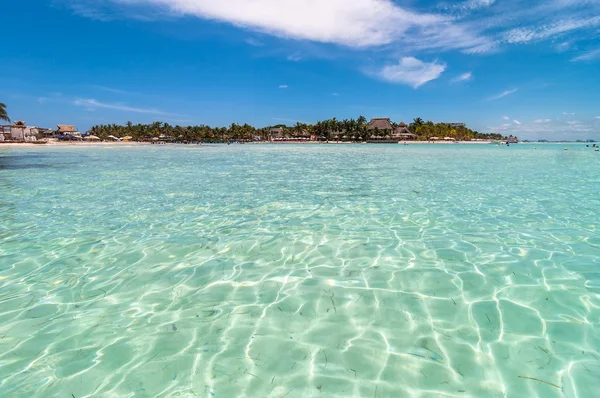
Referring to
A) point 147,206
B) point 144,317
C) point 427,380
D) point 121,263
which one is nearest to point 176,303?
point 144,317

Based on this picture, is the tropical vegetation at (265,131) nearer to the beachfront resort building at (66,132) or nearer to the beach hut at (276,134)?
the beach hut at (276,134)

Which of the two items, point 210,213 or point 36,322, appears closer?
point 36,322

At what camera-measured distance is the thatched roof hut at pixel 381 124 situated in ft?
289

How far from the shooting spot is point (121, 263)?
12.9 feet

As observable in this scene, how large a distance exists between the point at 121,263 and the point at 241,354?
2.46 meters

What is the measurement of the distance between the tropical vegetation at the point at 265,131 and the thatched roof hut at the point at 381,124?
1516 mm

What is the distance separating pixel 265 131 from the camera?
108 m

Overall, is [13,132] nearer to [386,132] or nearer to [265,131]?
[265,131]

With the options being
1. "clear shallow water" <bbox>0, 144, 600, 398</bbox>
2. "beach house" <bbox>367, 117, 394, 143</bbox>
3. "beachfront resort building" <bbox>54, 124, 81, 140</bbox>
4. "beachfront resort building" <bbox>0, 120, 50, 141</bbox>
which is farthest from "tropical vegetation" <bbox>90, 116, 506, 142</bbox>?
"clear shallow water" <bbox>0, 144, 600, 398</bbox>

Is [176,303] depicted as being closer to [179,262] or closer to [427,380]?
[179,262]

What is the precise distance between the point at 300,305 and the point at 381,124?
92731mm

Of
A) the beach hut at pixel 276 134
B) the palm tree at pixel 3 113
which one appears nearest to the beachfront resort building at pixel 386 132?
the beach hut at pixel 276 134

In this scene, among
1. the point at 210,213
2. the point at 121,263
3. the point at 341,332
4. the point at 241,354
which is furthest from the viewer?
the point at 210,213

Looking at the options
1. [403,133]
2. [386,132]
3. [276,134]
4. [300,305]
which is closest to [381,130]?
[386,132]
